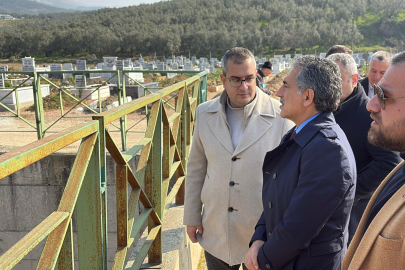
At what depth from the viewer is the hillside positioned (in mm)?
59500

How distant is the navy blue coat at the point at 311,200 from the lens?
4.55 feet

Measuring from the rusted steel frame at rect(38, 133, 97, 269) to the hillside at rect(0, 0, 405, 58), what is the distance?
197ft

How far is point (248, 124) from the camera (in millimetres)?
2096

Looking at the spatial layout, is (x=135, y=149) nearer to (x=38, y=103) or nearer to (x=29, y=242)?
(x=29, y=242)

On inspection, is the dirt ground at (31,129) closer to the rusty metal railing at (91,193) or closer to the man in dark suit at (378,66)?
the rusty metal railing at (91,193)

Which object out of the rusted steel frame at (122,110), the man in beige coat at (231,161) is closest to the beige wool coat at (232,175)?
the man in beige coat at (231,161)

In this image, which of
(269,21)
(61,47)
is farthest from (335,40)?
(61,47)

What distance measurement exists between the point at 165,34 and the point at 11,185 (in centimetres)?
6051

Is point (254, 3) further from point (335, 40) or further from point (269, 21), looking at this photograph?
point (335, 40)

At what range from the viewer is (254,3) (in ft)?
316

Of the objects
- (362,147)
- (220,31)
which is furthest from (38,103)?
(220,31)

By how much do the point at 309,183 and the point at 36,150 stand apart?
0.93 m

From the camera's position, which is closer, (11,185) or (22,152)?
(22,152)

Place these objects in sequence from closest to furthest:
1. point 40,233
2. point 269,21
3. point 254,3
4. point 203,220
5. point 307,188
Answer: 1. point 40,233
2. point 307,188
3. point 203,220
4. point 269,21
5. point 254,3
